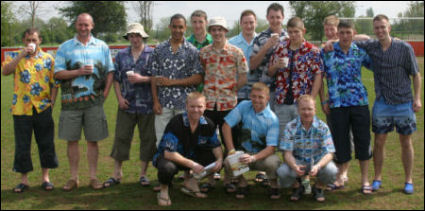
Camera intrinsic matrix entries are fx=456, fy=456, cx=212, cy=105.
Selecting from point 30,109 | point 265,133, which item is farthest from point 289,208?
point 30,109

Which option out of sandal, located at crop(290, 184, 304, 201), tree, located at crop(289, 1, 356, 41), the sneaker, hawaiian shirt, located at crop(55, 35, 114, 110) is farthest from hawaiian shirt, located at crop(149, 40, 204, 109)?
tree, located at crop(289, 1, 356, 41)

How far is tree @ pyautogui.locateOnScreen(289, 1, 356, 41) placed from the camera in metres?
29.0

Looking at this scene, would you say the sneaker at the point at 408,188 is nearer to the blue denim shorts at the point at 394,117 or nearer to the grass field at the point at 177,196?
the grass field at the point at 177,196

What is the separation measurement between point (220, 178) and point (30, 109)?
7.89 ft

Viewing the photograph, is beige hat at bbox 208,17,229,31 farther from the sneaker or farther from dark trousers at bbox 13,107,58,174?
the sneaker

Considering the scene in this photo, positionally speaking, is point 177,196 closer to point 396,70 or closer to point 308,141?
point 308,141

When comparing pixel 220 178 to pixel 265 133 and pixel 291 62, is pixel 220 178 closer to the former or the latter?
pixel 265 133

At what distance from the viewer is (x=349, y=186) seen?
533cm

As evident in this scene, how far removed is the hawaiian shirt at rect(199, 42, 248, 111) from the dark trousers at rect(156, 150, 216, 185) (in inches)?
20.3

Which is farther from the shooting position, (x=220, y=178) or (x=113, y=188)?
(x=220, y=178)

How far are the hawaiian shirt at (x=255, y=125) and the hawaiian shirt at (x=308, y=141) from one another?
13cm

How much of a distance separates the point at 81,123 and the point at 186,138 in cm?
136

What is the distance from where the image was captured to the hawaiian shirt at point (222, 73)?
4.91 meters

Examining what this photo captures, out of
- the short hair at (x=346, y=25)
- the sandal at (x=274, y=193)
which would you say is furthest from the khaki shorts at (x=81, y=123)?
the short hair at (x=346, y=25)
